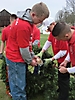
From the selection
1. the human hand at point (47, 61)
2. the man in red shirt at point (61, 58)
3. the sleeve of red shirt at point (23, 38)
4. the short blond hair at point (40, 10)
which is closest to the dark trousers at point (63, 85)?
the man in red shirt at point (61, 58)

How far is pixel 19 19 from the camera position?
3.28 meters

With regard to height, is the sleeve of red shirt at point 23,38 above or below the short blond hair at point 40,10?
below

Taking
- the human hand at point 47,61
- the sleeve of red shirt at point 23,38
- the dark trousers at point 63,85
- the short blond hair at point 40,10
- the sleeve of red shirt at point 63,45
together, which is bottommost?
the dark trousers at point 63,85

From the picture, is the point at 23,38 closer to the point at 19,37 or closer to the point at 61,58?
the point at 19,37

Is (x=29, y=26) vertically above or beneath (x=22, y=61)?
above

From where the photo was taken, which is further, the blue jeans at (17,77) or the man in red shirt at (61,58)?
the man in red shirt at (61,58)

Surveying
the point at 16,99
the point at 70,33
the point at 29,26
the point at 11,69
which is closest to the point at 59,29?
the point at 70,33

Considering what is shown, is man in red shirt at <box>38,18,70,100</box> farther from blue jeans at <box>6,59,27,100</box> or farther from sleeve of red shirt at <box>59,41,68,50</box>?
blue jeans at <box>6,59,27,100</box>

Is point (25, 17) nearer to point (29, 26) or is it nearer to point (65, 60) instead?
point (29, 26)

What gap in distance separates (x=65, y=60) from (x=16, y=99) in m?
0.99

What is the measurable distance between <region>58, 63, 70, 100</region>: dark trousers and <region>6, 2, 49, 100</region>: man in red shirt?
64cm

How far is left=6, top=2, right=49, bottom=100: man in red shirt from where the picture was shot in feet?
10.3

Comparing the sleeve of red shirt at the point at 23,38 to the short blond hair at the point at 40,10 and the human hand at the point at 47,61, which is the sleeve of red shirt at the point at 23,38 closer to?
the short blond hair at the point at 40,10

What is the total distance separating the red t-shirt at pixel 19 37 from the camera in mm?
3146
